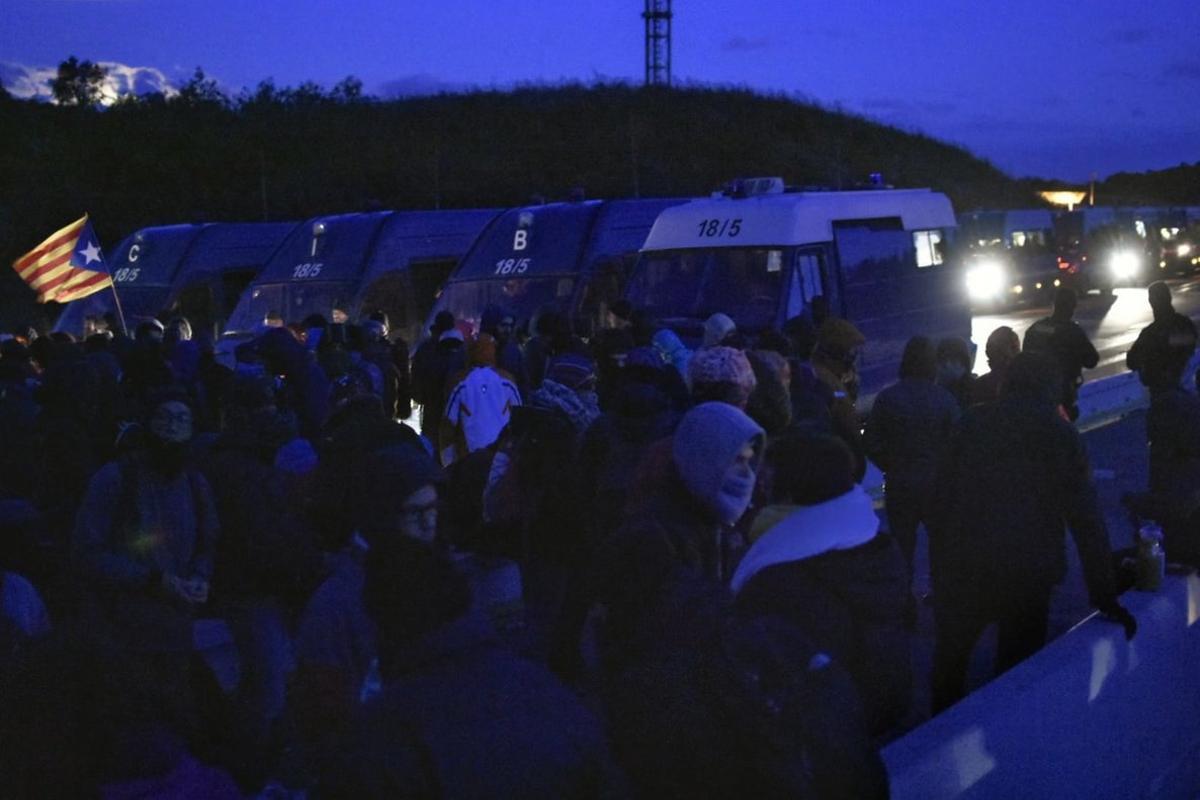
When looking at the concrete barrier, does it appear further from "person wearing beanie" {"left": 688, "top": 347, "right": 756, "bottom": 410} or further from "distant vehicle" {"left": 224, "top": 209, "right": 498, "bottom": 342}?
"distant vehicle" {"left": 224, "top": 209, "right": 498, "bottom": 342}

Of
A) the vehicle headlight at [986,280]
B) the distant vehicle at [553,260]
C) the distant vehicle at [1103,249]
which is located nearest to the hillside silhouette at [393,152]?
the distant vehicle at [1103,249]

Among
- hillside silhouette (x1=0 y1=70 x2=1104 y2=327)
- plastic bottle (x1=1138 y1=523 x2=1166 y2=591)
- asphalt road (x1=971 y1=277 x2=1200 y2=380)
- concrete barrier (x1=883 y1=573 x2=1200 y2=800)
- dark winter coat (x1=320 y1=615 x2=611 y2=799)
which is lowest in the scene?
asphalt road (x1=971 y1=277 x2=1200 y2=380)

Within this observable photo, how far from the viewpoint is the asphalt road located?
2379cm

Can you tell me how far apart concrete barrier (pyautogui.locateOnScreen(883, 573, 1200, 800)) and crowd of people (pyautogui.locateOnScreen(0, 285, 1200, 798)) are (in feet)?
0.88

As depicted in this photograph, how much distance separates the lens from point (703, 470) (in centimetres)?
396

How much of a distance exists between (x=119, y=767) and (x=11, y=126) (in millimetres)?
56366

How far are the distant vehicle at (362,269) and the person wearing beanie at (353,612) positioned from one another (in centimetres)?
1554

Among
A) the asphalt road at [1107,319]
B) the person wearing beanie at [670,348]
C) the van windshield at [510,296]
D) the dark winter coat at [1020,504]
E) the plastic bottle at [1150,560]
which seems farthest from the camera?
the asphalt road at [1107,319]

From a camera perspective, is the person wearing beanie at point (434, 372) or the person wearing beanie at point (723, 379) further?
the person wearing beanie at point (434, 372)

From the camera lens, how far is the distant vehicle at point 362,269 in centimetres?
1970

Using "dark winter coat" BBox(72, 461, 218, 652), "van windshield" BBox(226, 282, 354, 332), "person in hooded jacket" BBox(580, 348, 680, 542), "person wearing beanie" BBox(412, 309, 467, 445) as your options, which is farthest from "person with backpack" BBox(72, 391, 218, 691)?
"van windshield" BBox(226, 282, 354, 332)

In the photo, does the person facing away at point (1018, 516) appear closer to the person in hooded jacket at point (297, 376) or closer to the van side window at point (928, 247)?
the person in hooded jacket at point (297, 376)

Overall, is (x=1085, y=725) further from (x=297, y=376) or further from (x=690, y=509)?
(x=297, y=376)

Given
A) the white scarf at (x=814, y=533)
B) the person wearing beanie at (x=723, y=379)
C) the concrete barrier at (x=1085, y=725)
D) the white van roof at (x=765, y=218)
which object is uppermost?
the white van roof at (x=765, y=218)
